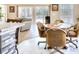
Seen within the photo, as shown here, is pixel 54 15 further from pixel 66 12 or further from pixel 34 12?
pixel 34 12

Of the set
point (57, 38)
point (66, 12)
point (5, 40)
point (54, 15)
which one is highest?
point (66, 12)

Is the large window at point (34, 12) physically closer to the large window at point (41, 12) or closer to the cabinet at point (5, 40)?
the large window at point (41, 12)

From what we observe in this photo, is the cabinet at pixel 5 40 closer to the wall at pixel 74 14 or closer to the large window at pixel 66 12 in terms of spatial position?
the wall at pixel 74 14

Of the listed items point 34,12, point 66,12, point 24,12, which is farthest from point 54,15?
point 24,12

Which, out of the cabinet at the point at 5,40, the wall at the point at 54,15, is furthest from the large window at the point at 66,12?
the cabinet at the point at 5,40

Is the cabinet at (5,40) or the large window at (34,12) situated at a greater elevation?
the large window at (34,12)

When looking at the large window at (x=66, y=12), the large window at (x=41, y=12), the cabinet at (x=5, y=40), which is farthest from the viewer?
the large window at (x=41, y=12)

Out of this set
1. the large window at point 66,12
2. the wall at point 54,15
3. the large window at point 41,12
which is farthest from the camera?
the large window at point 41,12

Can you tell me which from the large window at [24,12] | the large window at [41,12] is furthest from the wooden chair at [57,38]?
the large window at [24,12]

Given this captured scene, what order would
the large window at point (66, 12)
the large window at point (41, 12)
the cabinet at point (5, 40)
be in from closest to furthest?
the cabinet at point (5, 40), the large window at point (66, 12), the large window at point (41, 12)

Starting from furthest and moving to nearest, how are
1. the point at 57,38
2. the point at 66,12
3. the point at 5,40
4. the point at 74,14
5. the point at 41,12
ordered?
1. the point at 41,12
2. the point at 66,12
3. the point at 74,14
4. the point at 57,38
5. the point at 5,40

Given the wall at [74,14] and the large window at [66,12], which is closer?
the wall at [74,14]

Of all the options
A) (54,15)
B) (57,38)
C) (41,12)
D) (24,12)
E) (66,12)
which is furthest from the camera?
(24,12)

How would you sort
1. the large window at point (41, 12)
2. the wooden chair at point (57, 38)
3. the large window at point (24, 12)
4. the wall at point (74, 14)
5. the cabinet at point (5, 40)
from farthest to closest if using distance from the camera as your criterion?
the large window at point (24, 12) < the large window at point (41, 12) < the wall at point (74, 14) < the wooden chair at point (57, 38) < the cabinet at point (5, 40)
